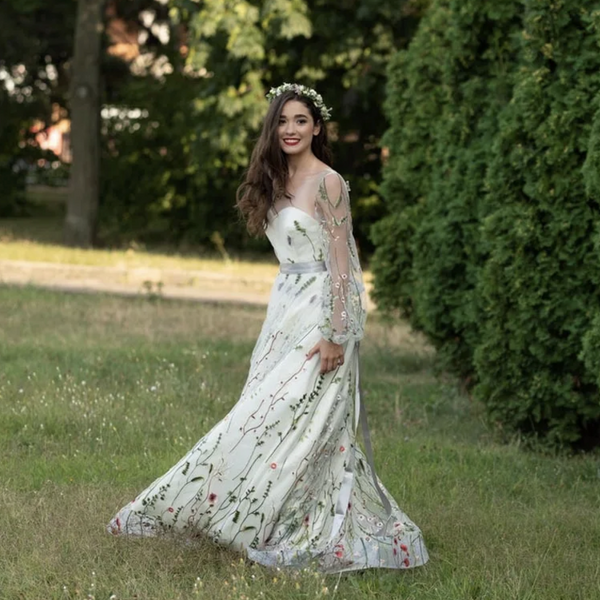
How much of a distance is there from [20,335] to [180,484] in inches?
232

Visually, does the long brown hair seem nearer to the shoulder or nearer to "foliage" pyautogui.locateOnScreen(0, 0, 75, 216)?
the shoulder

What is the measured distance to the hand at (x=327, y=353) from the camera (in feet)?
15.5

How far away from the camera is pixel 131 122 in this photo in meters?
22.8

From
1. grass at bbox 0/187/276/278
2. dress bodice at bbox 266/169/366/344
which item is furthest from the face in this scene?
grass at bbox 0/187/276/278

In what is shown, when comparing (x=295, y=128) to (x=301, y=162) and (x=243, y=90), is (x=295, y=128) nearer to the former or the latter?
(x=301, y=162)

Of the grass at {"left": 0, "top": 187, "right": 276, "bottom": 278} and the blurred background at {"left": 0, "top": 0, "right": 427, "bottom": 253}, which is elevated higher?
the blurred background at {"left": 0, "top": 0, "right": 427, "bottom": 253}

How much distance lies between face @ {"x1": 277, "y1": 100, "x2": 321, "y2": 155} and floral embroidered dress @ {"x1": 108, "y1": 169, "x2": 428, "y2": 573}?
0.16 metres

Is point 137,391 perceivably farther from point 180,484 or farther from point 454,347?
point 180,484

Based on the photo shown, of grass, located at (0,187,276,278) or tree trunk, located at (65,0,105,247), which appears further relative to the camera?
tree trunk, located at (65,0,105,247)

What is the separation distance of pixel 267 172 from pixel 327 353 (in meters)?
0.80

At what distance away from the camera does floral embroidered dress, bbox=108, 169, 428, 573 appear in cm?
468

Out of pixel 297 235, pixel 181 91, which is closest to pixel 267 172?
pixel 297 235

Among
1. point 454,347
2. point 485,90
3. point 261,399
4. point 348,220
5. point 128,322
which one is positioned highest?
point 485,90

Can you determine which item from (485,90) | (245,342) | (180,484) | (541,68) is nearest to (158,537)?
(180,484)
